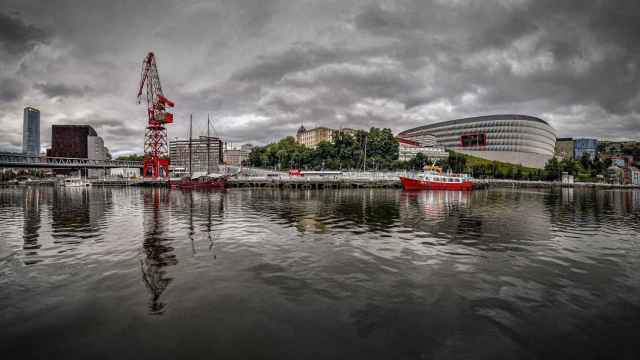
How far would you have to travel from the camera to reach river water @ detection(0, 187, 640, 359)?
315 inches

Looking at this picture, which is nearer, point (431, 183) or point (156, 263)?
point (156, 263)

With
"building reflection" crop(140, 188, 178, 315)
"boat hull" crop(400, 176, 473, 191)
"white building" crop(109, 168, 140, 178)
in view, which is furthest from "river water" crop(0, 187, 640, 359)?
"white building" crop(109, 168, 140, 178)

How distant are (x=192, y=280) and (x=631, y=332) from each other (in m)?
13.7

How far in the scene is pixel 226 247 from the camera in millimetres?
18234

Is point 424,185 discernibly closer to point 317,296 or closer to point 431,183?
point 431,183

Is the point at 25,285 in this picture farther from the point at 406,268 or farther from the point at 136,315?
the point at 406,268

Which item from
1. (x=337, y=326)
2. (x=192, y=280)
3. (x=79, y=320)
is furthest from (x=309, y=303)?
(x=79, y=320)

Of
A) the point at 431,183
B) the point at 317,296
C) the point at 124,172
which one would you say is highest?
the point at 124,172

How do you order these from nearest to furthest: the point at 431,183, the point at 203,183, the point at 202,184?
the point at 431,183
the point at 202,184
the point at 203,183

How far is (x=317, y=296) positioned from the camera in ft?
36.5

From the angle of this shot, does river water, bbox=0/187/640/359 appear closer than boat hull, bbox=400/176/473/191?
Yes

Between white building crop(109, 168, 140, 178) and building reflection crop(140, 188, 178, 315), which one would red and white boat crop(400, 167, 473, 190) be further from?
white building crop(109, 168, 140, 178)

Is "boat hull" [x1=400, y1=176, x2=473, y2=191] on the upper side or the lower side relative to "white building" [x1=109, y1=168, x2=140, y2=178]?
lower

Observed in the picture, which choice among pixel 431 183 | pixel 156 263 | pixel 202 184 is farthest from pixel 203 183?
pixel 156 263
